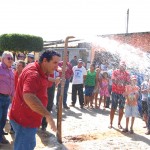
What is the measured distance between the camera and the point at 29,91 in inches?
147

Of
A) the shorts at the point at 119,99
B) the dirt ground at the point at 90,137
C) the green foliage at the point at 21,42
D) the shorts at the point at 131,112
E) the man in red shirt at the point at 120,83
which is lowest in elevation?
the dirt ground at the point at 90,137

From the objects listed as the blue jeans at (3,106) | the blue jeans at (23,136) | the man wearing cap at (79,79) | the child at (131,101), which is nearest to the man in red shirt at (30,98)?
the blue jeans at (23,136)

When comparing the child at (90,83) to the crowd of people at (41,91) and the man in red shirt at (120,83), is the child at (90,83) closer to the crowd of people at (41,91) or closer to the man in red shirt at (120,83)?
the crowd of people at (41,91)

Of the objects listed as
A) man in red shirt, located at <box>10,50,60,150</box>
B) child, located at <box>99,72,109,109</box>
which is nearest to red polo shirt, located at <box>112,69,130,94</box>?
child, located at <box>99,72,109,109</box>

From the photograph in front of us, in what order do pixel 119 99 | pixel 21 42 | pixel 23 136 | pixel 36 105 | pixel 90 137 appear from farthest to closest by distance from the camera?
pixel 21 42 < pixel 119 99 < pixel 90 137 < pixel 23 136 < pixel 36 105

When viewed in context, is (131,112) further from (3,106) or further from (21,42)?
(21,42)

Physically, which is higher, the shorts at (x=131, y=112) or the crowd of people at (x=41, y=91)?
the crowd of people at (x=41, y=91)

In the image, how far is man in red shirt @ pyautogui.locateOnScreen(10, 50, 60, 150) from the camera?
3.73 m

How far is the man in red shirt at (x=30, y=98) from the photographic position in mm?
3729

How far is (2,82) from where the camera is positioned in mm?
6566

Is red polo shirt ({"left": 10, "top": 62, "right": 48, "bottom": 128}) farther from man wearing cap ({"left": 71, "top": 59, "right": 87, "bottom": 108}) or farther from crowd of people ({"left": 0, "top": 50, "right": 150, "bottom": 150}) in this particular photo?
man wearing cap ({"left": 71, "top": 59, "right": 87, "bottom": 108})

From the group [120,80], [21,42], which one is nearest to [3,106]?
[120,80]

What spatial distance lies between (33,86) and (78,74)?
877cm

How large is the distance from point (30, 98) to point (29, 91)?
94 millimetres
